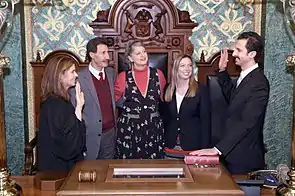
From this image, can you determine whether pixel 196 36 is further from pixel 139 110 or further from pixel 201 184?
pixel 201 184

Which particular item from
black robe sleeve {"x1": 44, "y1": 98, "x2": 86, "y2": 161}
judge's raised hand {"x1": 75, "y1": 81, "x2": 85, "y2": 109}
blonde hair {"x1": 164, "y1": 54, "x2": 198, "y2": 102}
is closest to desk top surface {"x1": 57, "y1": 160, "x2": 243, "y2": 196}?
black robe sleeve {"x1": 44, "y1": 98, "x2": 86, "y2": 161}

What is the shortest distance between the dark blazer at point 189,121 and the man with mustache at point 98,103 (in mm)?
528

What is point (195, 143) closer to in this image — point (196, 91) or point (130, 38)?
point (196, 91)

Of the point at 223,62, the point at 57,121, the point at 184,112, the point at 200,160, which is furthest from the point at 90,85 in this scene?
the point at 200,160

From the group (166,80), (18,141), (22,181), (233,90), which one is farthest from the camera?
(18,141)

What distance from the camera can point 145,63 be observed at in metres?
4.16

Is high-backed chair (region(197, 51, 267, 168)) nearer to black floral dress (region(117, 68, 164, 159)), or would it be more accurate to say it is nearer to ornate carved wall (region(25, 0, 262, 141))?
ornate carved wall (region(25, 0, 262, 141))

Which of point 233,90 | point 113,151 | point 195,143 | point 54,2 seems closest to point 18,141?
point 113,151

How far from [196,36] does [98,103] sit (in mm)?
1349

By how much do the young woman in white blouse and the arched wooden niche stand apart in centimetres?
54

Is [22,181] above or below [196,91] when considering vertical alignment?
below

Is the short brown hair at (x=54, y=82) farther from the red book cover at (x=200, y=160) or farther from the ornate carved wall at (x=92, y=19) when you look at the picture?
the red book cover at (x=200, y=160)

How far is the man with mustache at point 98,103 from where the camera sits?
4102 mm

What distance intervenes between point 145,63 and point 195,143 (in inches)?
34.6
